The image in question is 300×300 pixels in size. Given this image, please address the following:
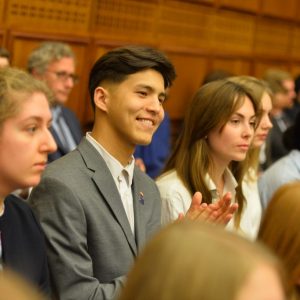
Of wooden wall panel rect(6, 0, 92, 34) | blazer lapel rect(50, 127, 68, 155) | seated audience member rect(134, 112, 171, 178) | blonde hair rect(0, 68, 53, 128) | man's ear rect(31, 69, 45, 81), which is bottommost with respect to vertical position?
seated audience member rect(134, 112, 171, 178)

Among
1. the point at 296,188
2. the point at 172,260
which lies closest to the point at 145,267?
the point at 172,260

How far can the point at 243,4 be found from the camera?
647 centimetres

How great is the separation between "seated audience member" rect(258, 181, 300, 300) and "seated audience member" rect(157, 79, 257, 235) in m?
1.09

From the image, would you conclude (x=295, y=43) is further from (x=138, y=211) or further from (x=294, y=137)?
(x=138, y=211)

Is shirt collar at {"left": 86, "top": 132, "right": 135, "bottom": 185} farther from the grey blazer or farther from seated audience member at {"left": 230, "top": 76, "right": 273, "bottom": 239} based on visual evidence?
seated audience member at {"left": 230, "top": 76, "right": 273, "bottom": 239}

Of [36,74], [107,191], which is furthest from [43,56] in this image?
[107,191]

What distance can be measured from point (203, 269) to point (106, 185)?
131 cm

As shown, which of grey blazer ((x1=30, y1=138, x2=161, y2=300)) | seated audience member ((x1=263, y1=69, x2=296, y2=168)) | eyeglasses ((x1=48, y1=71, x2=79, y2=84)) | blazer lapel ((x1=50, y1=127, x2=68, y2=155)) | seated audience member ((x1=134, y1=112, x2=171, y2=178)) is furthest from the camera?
seated audience member ((x1=263, y1=69, x2=296, y2=168))

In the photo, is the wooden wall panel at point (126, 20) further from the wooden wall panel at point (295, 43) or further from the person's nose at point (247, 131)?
the wooden wall panel at point (295, 43)

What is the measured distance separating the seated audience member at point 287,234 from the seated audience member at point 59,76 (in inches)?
97.1

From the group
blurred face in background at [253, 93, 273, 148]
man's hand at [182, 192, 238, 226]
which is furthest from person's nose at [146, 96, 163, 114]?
blurred face in background at [253, 93, 273, 148]

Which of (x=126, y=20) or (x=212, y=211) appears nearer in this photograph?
(x=212, y=211)

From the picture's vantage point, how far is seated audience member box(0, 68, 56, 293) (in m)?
1.91

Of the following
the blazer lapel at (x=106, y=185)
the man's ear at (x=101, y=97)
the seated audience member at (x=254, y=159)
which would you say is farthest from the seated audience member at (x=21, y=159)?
the seated audience member at (x=254, y=159)
